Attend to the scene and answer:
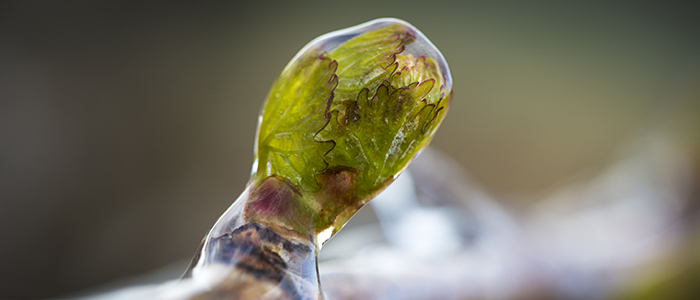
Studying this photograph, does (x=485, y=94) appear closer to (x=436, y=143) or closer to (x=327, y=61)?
(x=436, y=143)

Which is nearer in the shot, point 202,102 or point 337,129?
point 337,129

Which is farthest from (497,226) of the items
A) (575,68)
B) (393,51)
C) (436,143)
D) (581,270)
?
(575,68)

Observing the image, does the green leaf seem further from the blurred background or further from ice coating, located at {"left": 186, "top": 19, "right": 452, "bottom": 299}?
the blurred background

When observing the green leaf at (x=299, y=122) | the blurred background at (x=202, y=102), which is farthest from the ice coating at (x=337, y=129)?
the blurred background at (x=202, y=102)

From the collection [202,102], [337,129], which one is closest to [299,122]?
[337,129]

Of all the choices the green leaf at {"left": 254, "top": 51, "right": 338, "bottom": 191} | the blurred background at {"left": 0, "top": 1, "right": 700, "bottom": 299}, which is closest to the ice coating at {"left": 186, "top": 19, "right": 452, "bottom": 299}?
the green leaf at {"left": 254, "top": 51, "right": 338, "bottom": 191}

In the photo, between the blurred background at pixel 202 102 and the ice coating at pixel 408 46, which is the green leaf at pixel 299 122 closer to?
the ice coating at pixel 408 46

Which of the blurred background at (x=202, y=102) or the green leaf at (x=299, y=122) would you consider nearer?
the green leaf at (x=299, y=122)

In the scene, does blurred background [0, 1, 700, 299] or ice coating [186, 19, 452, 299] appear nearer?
ice coating [186, 19, 452, 299]

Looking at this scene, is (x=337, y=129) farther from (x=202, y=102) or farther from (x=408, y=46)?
(x=202, y=102)
